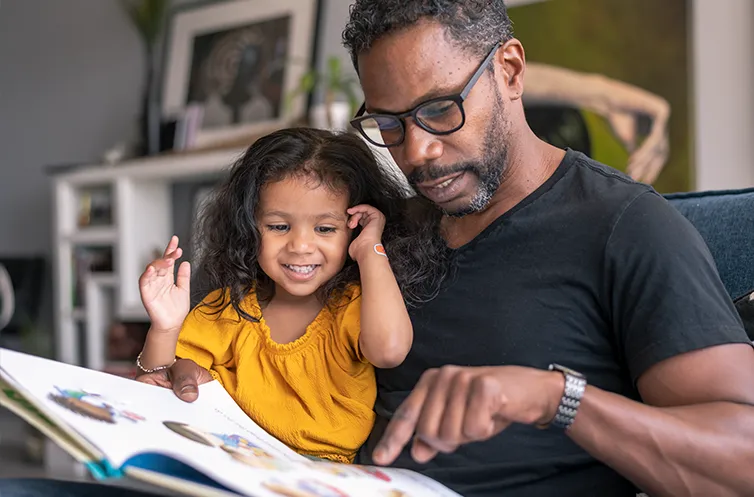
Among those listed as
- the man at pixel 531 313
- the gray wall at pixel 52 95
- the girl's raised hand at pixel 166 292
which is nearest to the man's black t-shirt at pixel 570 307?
the man at pixel 531 313

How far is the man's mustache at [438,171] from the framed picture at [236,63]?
272cm

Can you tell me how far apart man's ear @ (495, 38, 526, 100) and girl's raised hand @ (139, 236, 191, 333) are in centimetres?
55

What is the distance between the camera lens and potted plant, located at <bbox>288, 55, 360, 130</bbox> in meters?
3.37

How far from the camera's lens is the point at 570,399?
925 millimetres

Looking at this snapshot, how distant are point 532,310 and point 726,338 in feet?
0.87

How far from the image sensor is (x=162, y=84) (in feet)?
14.8

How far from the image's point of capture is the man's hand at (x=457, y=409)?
84 cm

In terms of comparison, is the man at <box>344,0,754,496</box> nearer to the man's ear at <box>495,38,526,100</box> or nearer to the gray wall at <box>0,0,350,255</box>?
the man's ear at <box>495,38,526,100</box>

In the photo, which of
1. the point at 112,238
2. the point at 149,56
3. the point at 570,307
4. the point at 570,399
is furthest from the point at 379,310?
the point at 149,56

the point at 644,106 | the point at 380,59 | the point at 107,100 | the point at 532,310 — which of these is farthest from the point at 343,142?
the point at 107,100

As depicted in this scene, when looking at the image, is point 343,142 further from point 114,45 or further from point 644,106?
point 114,45

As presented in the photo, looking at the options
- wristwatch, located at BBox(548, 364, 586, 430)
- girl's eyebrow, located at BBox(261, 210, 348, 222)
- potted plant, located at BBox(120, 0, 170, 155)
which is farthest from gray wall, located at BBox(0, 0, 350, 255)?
wristwatch, located at BBox(548, 364, 586, 430)

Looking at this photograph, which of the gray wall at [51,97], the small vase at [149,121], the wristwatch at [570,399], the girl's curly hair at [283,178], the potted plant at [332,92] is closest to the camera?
the wristwatch at [570,399]

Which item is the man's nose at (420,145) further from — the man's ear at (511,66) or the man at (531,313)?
the man's ear at (511,66)
